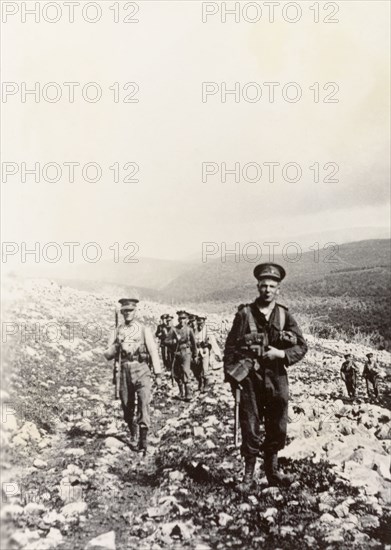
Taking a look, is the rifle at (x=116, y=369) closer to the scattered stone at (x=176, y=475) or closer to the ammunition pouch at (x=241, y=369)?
the scattered stone at (x=176, y=475)

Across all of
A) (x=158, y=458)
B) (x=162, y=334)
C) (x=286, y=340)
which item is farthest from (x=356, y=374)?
(x=158, y=458)

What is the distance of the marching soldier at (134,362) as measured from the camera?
422 cm

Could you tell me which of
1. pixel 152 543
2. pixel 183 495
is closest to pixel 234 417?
pixel 183 495

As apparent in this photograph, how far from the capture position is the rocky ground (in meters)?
3.76

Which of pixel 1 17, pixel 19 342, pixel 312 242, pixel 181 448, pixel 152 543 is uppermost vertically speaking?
pixel 1 17

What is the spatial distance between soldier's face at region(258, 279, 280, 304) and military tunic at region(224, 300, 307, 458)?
0.07 m

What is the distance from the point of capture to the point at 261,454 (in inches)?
162

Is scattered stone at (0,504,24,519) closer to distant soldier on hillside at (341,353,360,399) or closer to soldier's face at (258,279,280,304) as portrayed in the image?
soldier's face at (258,279,280,304)

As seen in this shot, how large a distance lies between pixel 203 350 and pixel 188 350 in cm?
14

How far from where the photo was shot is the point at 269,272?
4.10m

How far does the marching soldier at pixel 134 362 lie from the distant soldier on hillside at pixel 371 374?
175 centimetres

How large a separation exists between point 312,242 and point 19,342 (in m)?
2.51

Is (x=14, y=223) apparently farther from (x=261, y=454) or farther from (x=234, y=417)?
(x=261, y=454)

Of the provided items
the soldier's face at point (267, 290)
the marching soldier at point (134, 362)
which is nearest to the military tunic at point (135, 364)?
the marching soldier at point (134, 362)
